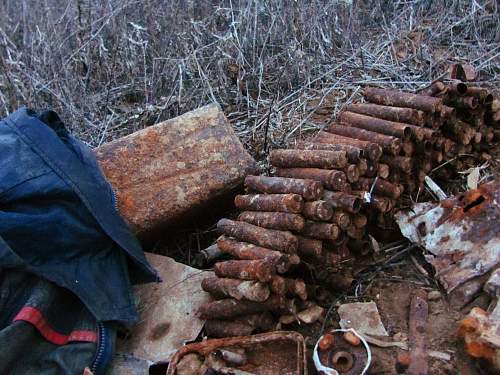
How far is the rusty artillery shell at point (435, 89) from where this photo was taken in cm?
346

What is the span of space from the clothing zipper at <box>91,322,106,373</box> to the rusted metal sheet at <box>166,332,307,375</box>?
36 cm

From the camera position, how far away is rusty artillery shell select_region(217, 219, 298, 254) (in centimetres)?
276

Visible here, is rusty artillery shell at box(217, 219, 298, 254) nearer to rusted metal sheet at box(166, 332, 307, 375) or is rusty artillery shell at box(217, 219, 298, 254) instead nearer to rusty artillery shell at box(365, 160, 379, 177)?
rusted metal sheet at box(166, 332, 307, 375)

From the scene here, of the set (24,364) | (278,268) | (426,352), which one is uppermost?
(278,268)

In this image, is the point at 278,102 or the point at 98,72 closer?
the point at 278,102

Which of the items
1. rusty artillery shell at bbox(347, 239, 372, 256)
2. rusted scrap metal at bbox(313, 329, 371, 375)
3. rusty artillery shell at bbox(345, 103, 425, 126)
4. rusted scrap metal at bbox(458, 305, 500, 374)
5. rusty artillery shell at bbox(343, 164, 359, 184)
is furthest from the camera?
rusty artillery shell at bbox(345, 103, 425, 126)

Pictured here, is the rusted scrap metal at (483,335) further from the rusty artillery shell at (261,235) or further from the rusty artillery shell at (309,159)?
the rusty artillery shell at (309,159)

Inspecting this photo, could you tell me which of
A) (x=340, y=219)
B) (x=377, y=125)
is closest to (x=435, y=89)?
(x=377, y=125)

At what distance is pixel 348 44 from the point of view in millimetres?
5344

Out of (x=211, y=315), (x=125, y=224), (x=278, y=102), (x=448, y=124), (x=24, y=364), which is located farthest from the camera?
(x=278, y=102)

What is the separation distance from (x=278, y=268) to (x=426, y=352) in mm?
796

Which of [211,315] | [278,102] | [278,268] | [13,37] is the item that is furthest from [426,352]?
[13,37]

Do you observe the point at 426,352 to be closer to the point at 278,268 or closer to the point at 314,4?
the point at 278,268

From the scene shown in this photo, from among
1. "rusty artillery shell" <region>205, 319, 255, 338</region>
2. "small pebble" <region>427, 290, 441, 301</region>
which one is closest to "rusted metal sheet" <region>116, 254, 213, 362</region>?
"rusty artillery shell" <region>205, 319, 255, 338</region>
